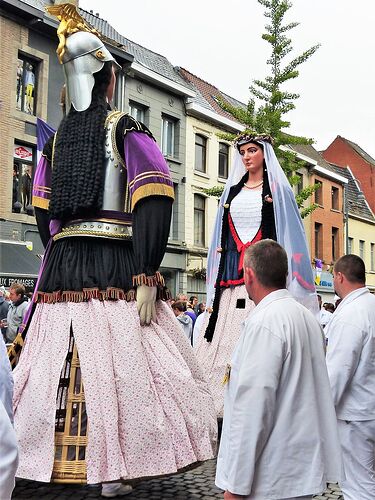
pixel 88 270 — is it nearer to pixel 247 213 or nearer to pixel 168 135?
pixel 247 213

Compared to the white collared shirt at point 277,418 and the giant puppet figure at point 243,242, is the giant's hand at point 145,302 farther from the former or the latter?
the giant puppet figure at point 243,242

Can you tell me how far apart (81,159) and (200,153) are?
2167cm

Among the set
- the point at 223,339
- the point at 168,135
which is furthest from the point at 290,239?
the point at 168,135

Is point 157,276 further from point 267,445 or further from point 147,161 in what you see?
point 267,445

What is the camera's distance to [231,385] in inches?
103

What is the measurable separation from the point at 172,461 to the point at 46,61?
56.5 feet

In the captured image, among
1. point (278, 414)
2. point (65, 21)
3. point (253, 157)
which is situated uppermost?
point (65, 21)

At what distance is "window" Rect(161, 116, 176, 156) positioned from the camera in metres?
24.0

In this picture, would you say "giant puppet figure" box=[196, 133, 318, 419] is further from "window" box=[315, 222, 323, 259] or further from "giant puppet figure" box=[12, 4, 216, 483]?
"window" box=[315, 222, 323, 259]

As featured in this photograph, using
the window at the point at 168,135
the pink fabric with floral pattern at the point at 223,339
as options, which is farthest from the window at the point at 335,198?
the pink fabric with floral pattern at the point at 223,339

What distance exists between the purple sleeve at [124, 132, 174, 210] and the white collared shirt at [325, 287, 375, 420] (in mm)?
1392

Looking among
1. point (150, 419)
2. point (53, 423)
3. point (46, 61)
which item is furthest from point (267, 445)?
point (46, 61)

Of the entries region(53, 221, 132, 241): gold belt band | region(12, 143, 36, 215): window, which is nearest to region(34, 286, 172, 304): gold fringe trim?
region(53, 221, 132, 241): gold belt band

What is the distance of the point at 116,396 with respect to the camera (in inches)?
144
